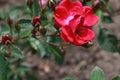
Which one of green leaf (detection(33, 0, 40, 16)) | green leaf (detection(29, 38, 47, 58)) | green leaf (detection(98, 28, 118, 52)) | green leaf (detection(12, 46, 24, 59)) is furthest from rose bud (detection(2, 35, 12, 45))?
green leaf (detection(98, 28, 118, 52))

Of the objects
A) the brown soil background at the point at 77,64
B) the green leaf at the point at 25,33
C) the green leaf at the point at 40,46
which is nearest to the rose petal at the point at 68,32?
the green leaf at the point at 25,33

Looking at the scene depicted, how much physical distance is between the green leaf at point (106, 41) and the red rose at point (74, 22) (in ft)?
2.71

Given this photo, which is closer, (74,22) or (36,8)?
(74,22)

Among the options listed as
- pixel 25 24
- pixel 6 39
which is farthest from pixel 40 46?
pixel 6 39

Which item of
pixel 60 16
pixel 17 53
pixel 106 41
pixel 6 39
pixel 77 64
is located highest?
pixel 60 16

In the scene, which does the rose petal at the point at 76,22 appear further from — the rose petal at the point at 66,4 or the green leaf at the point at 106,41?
the green leaf at the point at 106,41

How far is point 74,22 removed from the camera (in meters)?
1.60

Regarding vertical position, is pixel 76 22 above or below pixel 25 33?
above

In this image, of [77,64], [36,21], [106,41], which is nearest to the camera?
[36,21]

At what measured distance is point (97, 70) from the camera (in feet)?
5.25

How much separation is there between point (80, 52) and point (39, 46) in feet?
3.89

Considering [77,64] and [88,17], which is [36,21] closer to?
[88,17]

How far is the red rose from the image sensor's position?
62.3 inches

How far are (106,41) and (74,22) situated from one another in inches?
37.9
